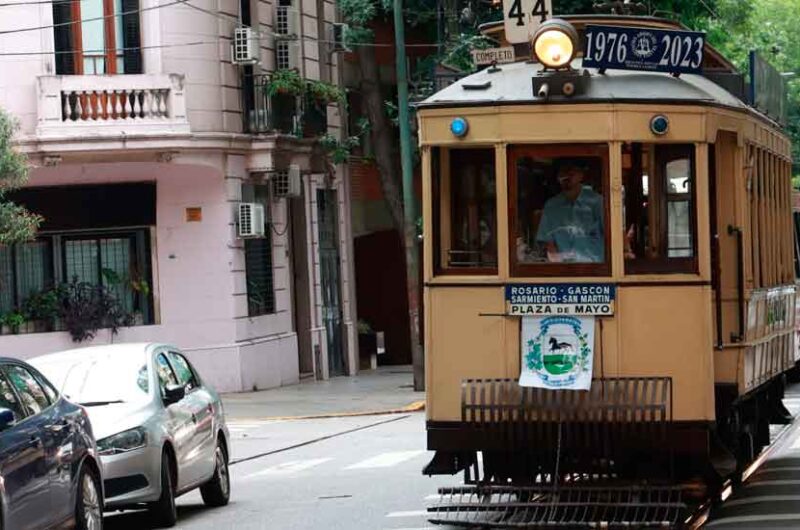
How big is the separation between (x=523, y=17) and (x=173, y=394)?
4100mm

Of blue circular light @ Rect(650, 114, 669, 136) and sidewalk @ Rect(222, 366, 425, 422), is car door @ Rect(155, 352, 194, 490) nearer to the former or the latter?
blue circular light @ Rect(650, 114, 669, 136)

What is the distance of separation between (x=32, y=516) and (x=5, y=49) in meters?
19.7

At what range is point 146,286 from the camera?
31.5 meters

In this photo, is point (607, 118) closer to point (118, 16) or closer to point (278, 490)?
point (278, 490)

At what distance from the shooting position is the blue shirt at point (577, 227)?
12.2 meters

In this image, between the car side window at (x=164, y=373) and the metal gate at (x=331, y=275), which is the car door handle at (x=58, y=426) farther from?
the metal gate at (x=331, y=275)

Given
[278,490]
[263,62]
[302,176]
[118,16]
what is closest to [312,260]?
[302,176]

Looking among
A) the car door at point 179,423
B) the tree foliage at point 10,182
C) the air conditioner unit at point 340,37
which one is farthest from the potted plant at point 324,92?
the car door at point 179,423

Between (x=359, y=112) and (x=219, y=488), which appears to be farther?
(x=359, y=112)

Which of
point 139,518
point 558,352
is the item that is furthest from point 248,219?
point 558,352

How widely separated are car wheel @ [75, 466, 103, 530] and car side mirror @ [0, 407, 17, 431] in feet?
3.91

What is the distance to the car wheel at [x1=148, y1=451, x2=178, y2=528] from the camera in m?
14.2

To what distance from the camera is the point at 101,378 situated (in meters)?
14.9

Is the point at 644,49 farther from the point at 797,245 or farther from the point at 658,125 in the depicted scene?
the point at 797,245
